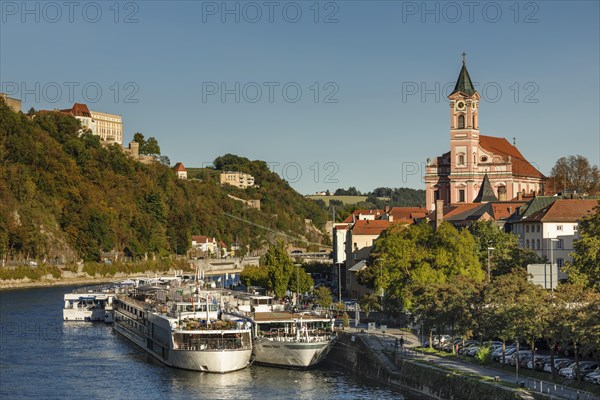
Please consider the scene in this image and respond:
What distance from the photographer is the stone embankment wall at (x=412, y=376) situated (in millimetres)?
49375

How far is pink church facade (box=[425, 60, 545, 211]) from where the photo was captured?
165 meters

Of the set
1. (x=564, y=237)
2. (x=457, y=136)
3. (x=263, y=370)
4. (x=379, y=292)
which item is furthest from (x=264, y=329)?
(x=457, y=136)

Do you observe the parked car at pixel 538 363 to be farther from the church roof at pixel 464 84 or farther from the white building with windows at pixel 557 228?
the church roof at pixel 464 84

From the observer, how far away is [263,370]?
70.0 meters

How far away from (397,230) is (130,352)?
91.9ft

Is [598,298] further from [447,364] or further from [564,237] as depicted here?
[564,237]

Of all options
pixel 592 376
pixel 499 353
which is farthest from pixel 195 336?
pixel 592 376

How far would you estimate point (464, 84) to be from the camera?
17050 cm

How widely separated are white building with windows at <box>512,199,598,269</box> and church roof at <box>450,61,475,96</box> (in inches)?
2699

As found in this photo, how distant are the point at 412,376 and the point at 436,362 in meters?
1.62

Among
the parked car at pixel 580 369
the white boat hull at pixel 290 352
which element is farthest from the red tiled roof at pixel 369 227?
the parked car at pixel 580 369

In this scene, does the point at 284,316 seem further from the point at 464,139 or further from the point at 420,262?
the point at 464,139

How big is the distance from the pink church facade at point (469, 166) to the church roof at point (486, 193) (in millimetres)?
7135

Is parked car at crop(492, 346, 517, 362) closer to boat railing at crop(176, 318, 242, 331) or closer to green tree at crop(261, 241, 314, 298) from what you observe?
boat railing at crop(176, 318, 242, 331)
